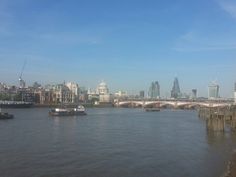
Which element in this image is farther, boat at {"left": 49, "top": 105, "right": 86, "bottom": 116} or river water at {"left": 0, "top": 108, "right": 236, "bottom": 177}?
boat at {"left": 49, "top": 105, "right": 86, "bottom": 116}

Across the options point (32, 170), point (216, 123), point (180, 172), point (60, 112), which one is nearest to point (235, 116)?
point (216, 123)

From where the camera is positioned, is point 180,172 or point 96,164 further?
point 96,164

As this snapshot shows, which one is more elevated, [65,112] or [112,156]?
[65,112]

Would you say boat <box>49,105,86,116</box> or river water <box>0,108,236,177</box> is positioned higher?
boat <box>49,105,86,116</box>

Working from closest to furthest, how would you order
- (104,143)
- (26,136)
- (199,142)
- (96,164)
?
(96,164), (104,143), (199,142), (26,136)

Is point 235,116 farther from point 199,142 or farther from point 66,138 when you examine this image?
point 66,138

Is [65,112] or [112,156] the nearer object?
[112,156]

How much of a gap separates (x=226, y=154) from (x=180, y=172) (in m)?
10.7

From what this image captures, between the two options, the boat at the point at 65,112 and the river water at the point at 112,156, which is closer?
the river water at the point at 112,156

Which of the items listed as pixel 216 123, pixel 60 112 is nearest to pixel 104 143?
pixel 216 123

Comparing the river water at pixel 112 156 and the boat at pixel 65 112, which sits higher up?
the boat at pixel 65 112

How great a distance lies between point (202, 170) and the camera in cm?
3194

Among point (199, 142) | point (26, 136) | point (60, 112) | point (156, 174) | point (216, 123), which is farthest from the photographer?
point (60, 112)

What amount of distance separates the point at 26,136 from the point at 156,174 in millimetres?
27230
